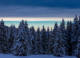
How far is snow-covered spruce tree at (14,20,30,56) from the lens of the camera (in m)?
59.8

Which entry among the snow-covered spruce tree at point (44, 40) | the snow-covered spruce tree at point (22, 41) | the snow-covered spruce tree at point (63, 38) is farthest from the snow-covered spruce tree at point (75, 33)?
the snow-covered spruce tree at point (22, 41)

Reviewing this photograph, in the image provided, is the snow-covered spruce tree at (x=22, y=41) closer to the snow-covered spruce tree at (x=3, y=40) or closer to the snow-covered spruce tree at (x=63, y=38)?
the snow-covered spruce tree at (x=63, y=38)

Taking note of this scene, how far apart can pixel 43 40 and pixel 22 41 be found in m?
16.2

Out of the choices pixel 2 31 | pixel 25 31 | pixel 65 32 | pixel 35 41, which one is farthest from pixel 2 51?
pixel 65 32

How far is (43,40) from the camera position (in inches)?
2960

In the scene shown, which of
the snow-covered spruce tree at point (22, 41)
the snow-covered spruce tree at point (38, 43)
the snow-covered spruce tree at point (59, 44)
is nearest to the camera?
the snow-covered spruce tree at point (22, 41)

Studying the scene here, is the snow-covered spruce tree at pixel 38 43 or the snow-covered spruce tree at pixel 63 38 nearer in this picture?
the snow-covered spruce tree at pixel 63 38

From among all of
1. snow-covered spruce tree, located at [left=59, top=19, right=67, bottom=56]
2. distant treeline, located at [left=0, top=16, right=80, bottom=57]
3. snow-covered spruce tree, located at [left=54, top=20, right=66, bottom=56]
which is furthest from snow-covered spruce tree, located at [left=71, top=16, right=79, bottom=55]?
snow-covered spruce tree, located at [left=54, top=20, right=66, bottom=56]

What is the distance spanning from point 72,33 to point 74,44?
339 centimetres

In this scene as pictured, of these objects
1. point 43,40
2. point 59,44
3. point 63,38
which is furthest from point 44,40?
point 59,44

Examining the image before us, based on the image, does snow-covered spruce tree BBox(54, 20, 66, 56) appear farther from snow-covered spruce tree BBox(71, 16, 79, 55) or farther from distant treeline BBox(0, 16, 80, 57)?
snow-covered spruce tree BBox(71, 16, 79, 55)

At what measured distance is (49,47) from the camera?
234 ft

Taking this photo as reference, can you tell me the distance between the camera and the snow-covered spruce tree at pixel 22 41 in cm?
5981

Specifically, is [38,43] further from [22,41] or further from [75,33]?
[22,41]
